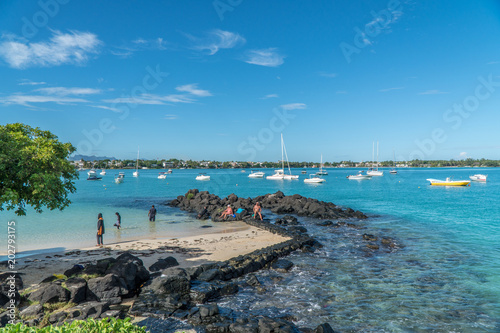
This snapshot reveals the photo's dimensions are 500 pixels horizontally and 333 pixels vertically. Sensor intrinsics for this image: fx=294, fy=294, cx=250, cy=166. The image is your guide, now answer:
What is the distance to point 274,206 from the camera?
40.3 m

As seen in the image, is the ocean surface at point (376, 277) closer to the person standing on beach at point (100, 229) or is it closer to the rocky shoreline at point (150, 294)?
the rocky shoreline at point (150, 294)

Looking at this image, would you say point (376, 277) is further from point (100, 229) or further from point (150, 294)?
point (100, 229)

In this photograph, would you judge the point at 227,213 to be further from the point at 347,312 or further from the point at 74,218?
the point at 347,312

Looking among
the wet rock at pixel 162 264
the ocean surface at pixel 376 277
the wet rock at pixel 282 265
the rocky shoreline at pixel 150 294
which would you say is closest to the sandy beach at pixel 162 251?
the wet rock at pixel 162 264

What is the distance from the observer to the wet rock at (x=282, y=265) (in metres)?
15.3

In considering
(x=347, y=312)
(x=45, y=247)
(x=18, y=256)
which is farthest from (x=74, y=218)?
(x=347, y=312)

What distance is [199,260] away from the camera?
1658 cm

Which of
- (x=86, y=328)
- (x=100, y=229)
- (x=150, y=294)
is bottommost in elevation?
(x=150, y=294)

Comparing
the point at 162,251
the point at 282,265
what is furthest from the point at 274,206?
the point at 282,265

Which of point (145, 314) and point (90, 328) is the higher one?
point (90, 328)

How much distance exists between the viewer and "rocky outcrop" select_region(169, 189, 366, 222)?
107 ft

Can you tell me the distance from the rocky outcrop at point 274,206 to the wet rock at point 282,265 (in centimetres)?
1512

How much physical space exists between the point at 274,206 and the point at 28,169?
103ft

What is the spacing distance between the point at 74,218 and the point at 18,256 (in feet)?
53.5
